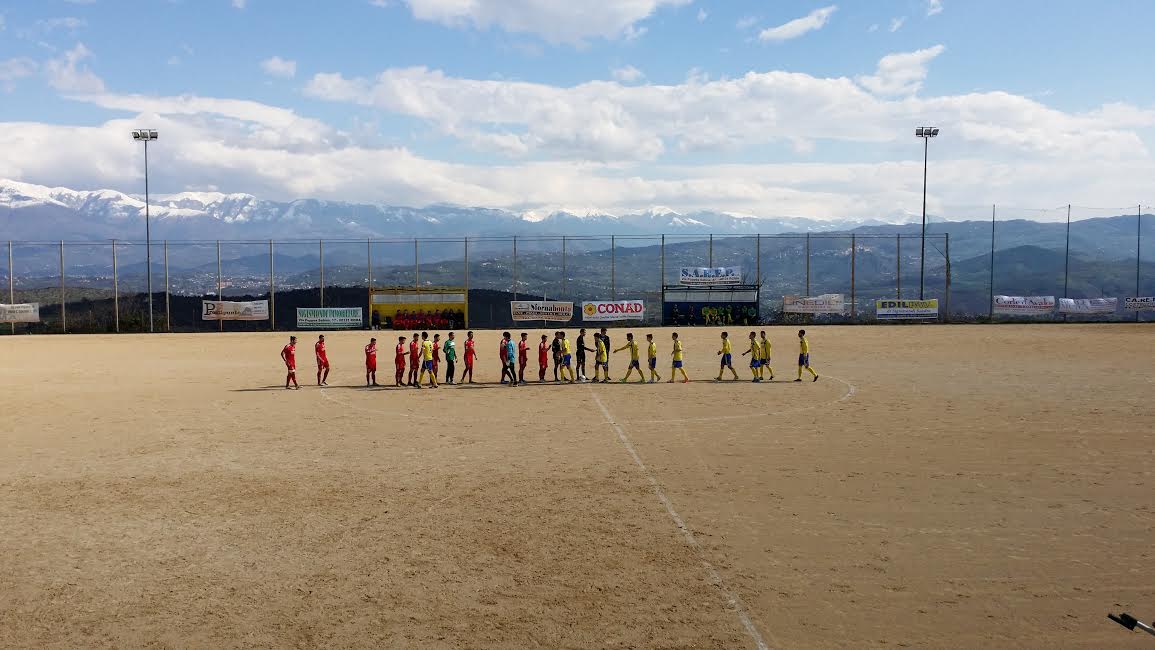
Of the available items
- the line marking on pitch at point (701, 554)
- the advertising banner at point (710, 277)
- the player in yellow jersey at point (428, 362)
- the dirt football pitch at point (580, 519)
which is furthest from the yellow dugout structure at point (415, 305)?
the line marking on pitch at point (701, 554)

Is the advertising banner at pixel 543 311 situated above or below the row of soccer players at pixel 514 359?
above

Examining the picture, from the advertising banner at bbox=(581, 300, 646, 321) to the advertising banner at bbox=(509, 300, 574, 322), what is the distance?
1.14 meters

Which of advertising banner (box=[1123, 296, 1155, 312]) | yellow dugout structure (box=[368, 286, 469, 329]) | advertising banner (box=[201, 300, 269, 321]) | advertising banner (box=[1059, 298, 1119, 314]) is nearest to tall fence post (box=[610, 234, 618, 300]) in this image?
yellow dugout structure (box=[368, 286, 469, 329])

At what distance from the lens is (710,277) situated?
49.8 metres

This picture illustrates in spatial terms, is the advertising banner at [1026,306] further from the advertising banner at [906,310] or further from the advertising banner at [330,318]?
the advertising banner at [330,318]

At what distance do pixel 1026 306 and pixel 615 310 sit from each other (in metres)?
26.2

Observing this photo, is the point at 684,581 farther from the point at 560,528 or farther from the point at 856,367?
the point at 856,367

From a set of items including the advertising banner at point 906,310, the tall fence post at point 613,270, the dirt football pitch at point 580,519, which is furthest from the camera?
the tall fence post at point 613,270

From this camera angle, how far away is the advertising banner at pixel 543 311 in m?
48.7

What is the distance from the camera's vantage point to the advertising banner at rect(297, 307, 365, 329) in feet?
156

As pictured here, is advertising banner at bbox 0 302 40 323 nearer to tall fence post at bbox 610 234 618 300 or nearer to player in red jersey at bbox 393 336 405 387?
tall fence post at bbox 610 234 618 300

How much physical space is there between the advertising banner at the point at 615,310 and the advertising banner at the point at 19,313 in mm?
32130

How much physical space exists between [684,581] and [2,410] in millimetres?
18237

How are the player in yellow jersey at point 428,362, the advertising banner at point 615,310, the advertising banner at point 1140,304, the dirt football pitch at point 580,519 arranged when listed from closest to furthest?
1. the dirt football pitch at point 580,519
2. the player in yellow jersey at point 428,362
3. the advertising banner at point 615,310
4. the advertising banner at point 1140,304
